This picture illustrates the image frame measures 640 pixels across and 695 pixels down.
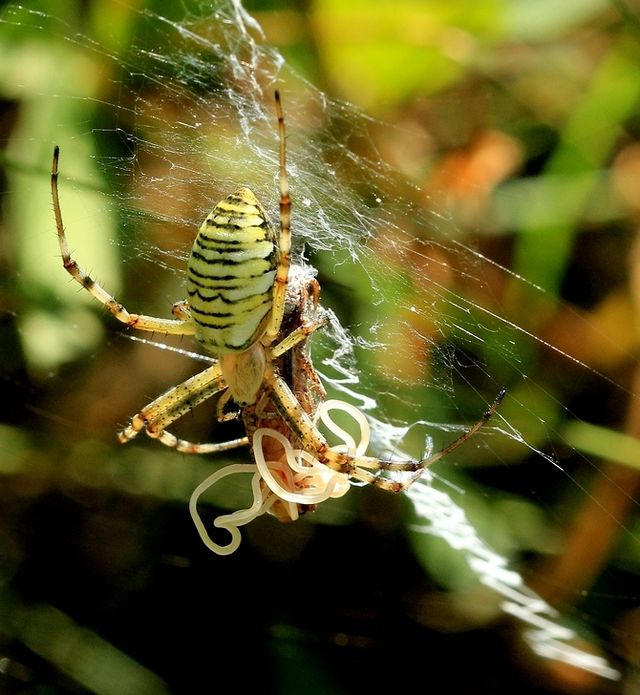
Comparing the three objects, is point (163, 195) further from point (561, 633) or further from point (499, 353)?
point (561, 633)

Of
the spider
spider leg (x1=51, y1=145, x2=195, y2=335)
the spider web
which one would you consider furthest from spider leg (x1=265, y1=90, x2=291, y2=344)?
the spider web

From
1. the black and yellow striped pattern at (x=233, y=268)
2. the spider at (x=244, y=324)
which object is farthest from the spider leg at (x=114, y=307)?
the black and yellow striped pattern at (x=233, y=268)

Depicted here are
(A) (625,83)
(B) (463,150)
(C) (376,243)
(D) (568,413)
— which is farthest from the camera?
(B) (463,150)

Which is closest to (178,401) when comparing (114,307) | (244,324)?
(114,307)

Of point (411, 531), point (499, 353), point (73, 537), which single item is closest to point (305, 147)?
point (499, 353)

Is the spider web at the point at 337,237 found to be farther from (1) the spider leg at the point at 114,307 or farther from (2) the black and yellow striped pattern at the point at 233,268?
(2) the black and yellow striped pattern at the point at 233,268

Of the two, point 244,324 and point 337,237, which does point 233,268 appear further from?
point 337,237

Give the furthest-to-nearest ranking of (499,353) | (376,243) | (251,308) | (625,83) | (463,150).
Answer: (463,150), (625,83), (376,243), (499,353), (251,308)
